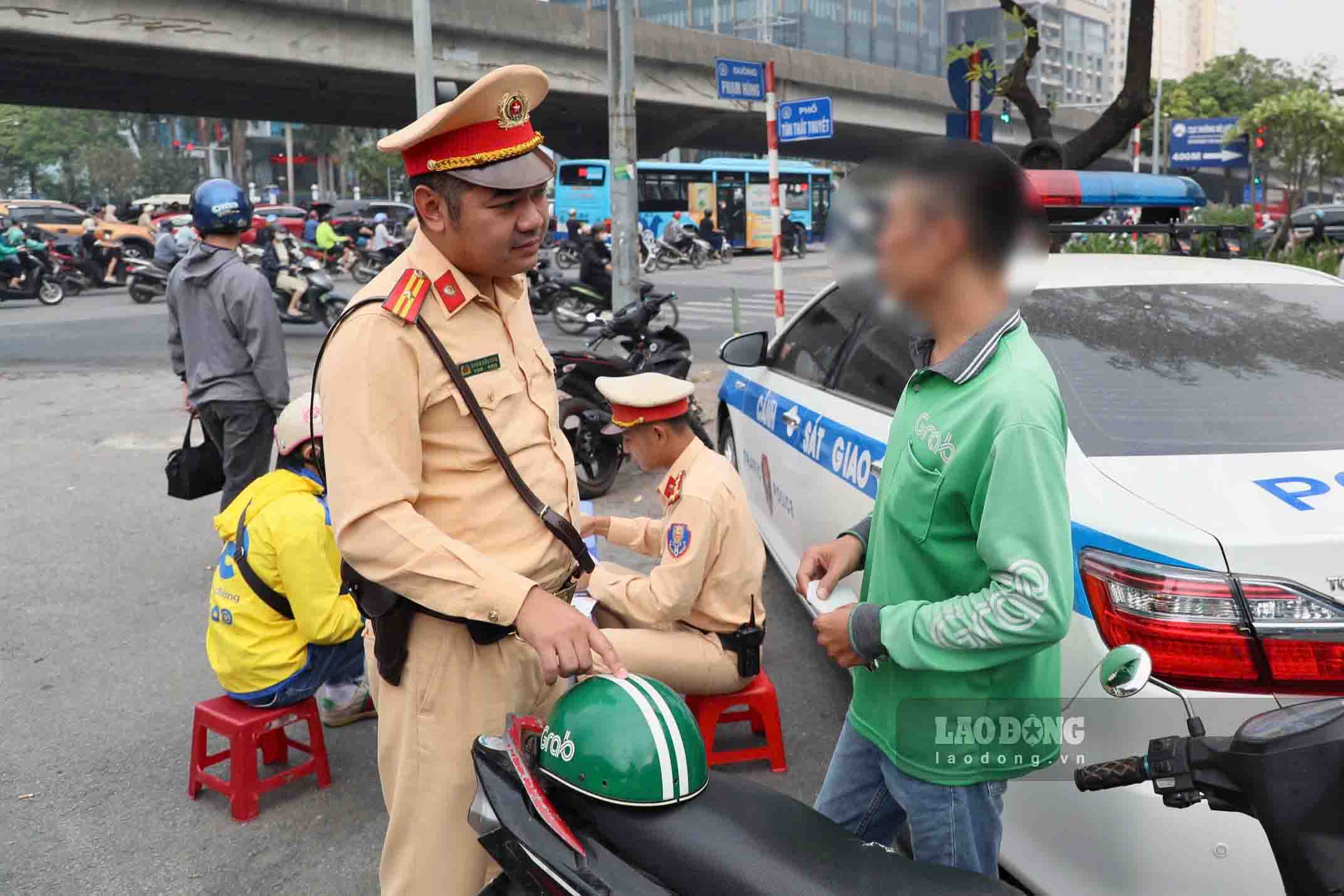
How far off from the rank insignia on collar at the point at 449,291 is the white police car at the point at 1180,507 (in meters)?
0.70

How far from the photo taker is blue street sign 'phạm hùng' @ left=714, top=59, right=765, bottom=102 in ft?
31.6

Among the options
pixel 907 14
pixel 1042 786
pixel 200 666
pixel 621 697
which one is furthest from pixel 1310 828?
pixel 907 14

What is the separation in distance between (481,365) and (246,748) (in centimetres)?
195

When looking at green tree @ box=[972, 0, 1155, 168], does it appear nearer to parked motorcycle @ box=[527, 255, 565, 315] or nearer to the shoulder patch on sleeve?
the shoulder patch on sleeve

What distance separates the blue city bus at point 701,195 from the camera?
33.2m

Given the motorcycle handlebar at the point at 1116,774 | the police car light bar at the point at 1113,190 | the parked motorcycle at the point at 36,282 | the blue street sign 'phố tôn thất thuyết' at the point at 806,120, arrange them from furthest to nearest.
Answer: the parked motorcycle at the point at 36,282 → the blue street sign 'phố tôn thất thuyết' at the point at 806,120 → the police car light bar at the point at 1113,190 → the motorcycle handlebar at the point at 1116,774

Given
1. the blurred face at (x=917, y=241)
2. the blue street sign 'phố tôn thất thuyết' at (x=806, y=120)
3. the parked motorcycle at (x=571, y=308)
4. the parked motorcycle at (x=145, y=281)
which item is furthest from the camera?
the parked motorcycle at (x=145, y=281)

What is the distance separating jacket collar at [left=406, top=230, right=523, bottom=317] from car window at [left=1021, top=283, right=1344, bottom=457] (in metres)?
1.35

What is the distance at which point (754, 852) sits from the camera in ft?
5.45

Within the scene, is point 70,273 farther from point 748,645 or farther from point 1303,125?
point 748,645

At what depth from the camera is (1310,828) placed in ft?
3.78

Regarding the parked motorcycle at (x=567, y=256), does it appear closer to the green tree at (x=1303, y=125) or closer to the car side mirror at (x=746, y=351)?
the green tree at (x=1303, y=125)

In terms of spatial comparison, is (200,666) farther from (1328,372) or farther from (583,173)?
(583,173)

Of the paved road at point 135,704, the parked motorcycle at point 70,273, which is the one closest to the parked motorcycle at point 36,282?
the parked motorcycle at point 70,273
